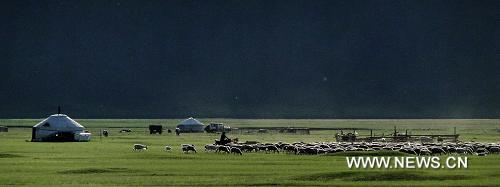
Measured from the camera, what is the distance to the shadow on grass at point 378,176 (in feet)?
160

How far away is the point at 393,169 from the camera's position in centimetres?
5359

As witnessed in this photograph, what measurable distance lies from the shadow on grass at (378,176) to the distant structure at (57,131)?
185ft

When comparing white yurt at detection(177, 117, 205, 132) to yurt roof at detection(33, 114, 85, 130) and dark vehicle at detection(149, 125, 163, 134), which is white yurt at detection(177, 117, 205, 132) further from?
yurt roof at detection(33, 114, 85, 130)

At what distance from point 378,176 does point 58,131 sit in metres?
60.1

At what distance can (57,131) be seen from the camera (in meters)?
104

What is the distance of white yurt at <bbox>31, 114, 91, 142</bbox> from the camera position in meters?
103

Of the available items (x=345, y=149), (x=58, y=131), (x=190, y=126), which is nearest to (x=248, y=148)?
(x=345, y=149)

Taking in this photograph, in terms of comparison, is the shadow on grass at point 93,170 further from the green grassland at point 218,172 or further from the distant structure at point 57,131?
the distant structure at point 57,131

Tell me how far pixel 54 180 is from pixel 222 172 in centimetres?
894

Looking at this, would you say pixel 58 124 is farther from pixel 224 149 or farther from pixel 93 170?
pixel 93 170

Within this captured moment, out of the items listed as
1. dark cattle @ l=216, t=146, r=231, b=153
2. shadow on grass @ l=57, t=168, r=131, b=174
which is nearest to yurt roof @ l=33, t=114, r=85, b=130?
dark cattle @ l=216, t=146, r=231, b=153

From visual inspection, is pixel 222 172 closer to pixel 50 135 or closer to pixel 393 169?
pixel 393 169

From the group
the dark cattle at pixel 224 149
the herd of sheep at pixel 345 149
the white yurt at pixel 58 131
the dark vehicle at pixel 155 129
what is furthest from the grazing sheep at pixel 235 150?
the dark vehicle at pixel 155 129

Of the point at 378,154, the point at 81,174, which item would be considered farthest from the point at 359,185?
the point at 378,154
